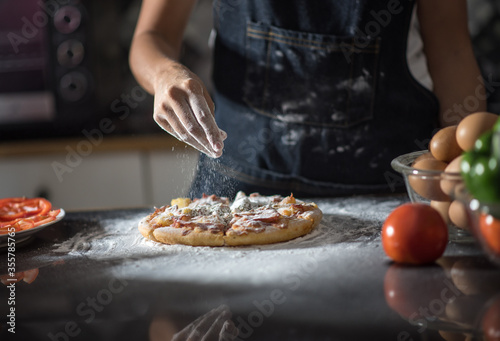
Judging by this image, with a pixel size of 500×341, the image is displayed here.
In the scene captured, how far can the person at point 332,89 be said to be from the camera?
1527 millimetres

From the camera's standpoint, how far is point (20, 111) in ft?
8.98

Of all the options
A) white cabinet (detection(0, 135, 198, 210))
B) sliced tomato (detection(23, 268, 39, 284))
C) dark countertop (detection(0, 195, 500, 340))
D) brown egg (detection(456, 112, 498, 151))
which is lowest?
white cabinet (detection(0, 135, 198, 210))

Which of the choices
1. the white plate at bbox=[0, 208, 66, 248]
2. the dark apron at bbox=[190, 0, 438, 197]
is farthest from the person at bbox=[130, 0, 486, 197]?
the white plate at bbox=[0, 208, 66, 248]

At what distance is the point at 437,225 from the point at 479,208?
0.61 ft

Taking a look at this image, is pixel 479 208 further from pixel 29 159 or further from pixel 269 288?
pixel 29 159

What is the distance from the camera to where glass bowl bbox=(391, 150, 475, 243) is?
99cm

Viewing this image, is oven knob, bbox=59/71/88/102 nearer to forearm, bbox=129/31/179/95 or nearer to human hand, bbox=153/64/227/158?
forearm, bbox=129/31/179/95

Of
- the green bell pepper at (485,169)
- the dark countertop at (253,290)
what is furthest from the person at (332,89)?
the green bell pepper at (485,169)

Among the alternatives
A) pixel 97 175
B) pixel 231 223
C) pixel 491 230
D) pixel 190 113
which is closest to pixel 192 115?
pixel 190 113

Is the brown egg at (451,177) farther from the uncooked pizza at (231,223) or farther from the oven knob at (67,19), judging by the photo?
the oven knob at (67,19)

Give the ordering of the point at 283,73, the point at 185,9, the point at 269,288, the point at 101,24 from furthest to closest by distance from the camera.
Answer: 1. the point at 101,24
2. the point at 185,9
3. the point at 283,73
4. the point at 269,288

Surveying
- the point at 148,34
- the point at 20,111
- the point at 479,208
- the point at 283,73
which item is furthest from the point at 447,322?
the point at 20,111

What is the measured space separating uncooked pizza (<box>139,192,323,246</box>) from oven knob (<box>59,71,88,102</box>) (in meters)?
1.63

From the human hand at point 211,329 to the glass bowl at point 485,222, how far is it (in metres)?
0.35
